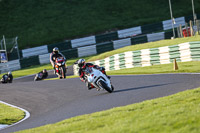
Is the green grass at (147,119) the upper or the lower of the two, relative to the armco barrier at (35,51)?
lower

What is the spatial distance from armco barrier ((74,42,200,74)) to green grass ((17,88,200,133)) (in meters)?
9.38

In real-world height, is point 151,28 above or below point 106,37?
above

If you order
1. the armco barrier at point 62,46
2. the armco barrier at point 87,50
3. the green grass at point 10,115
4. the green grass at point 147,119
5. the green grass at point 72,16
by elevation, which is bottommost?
the green grass at point 10,115

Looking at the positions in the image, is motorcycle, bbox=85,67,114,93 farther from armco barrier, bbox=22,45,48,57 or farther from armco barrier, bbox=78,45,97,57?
armco barrier, bbox=22,45,48,57

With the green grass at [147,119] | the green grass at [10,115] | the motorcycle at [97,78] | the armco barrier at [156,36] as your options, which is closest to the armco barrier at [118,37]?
the armco barrier at [156,36]

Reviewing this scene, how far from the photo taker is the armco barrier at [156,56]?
1898 centimetres

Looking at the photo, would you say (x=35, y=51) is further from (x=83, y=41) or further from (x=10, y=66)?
(x=83, y=41)

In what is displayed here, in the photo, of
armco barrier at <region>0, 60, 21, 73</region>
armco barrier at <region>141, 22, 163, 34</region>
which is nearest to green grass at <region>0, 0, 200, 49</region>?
armco barrier at <region>141, 22, 163, 34</region>

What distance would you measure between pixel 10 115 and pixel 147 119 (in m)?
6.10

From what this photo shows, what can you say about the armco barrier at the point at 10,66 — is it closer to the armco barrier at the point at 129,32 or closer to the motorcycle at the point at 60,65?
the armco barrier at the point at 129,32

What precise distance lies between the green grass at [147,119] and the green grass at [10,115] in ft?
9.83

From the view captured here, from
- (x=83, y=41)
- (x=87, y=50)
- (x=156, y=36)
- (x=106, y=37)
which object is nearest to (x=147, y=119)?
(x=87, y=50)

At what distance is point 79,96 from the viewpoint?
46.3 feet

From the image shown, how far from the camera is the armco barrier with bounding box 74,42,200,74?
62.3ft
